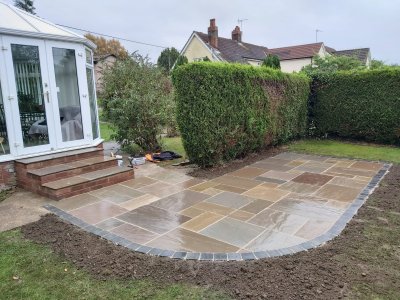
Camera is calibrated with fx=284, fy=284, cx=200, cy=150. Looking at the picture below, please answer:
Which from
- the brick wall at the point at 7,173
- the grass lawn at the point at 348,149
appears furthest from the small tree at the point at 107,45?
the brick wall at the point at 7,173

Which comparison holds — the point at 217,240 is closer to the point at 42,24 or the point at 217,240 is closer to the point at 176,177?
the point at 176,177

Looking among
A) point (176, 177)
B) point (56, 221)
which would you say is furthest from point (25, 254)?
→ point (176, 177)

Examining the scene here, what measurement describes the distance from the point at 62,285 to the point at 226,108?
4.78 m

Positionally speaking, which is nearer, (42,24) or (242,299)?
(242,299)

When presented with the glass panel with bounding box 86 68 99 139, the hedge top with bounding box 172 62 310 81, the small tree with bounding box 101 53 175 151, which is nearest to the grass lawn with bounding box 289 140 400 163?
the hedge top with bounding box 172 62 310 81

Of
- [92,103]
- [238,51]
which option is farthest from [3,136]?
[238,51]

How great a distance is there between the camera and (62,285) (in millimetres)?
2387

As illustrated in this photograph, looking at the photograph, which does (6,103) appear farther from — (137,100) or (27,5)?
(27,5)

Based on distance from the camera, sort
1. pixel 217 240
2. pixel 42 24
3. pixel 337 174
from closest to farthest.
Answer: pixel 217 240 < pixel 42 24 < pixel 337 174

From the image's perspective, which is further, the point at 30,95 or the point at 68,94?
the point at 68,94

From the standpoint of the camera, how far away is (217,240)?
3.15m

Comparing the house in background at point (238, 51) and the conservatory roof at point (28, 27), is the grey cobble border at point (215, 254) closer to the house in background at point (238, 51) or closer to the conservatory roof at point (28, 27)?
the conservatory roof at point (28, 27)

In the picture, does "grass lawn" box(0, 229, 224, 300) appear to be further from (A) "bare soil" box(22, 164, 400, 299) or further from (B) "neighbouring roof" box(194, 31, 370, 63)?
(B) "neighbouring roof" box(194, 31, 370, 63)

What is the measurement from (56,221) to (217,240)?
2.10 metres
